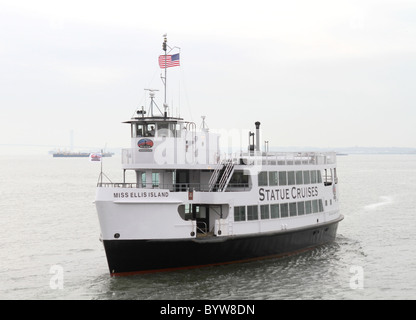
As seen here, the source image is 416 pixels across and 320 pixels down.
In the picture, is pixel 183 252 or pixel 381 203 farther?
pixel 381 203

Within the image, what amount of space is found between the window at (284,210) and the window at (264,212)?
115cm

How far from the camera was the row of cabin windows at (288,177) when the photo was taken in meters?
26.4

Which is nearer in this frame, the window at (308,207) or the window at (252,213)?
the window at (252,213)

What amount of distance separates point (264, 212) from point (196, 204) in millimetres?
3496

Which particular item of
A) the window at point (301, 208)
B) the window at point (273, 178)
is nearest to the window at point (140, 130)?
the window at point (273, 178)

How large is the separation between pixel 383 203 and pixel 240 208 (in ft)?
121

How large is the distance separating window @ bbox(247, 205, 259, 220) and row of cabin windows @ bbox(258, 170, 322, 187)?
128cm

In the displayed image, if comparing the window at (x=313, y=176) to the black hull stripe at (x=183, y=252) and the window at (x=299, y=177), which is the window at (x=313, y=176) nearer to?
the window at (x=299, y=177)

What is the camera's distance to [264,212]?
2614 cm

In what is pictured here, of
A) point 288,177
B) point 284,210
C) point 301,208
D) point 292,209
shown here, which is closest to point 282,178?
point 288,177

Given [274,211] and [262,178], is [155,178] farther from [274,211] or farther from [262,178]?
[274,211]

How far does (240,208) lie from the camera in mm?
25016

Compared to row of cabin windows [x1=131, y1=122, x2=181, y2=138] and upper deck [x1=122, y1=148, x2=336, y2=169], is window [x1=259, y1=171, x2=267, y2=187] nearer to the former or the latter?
upper deck [x1=122, y1=148, x2=336, y2=169]
